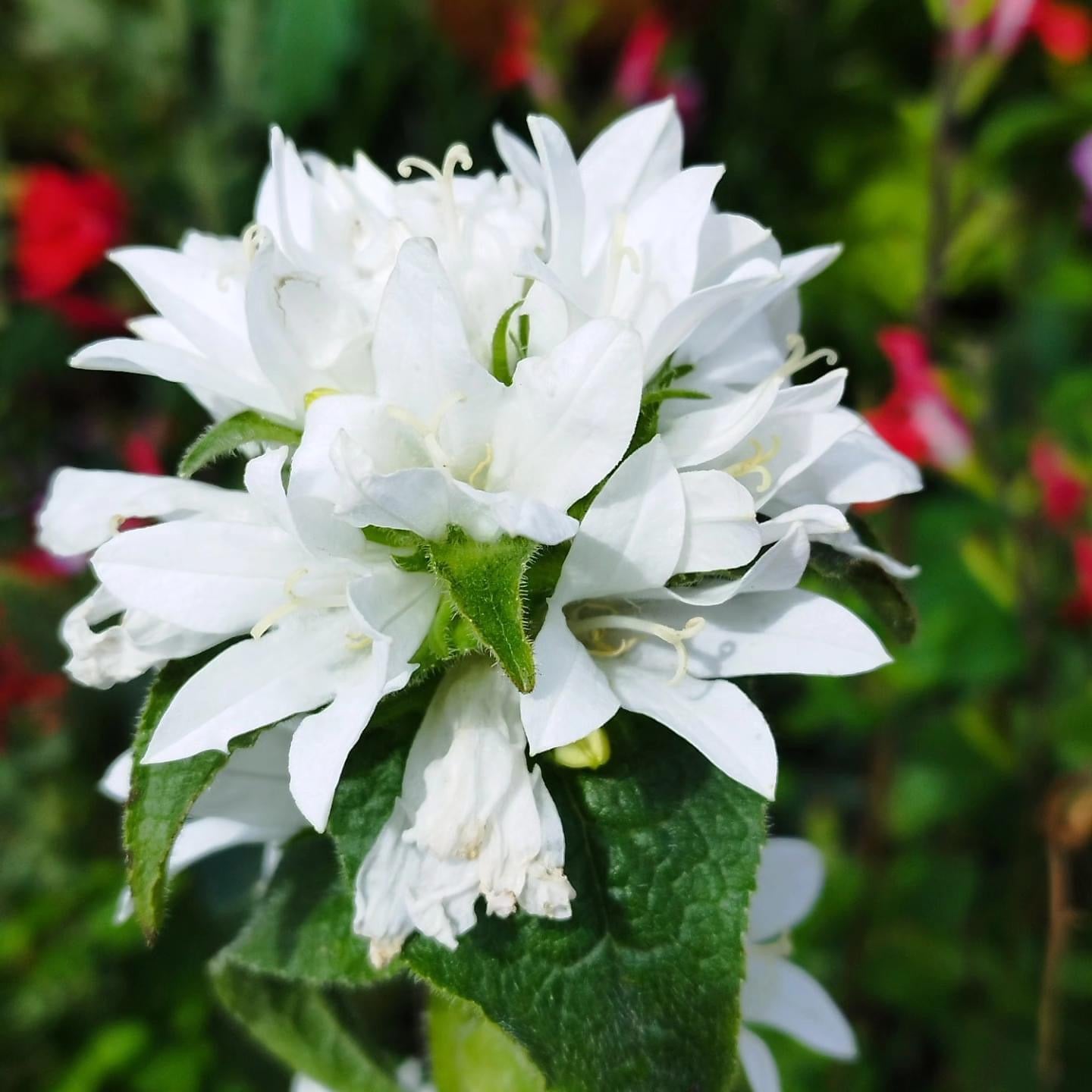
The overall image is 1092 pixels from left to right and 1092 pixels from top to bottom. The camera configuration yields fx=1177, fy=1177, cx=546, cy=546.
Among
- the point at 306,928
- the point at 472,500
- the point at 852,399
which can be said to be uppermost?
the point at 472,500

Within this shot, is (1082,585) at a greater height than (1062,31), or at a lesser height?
lesser

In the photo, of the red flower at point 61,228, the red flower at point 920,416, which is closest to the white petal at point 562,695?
the red flower at point 920,416

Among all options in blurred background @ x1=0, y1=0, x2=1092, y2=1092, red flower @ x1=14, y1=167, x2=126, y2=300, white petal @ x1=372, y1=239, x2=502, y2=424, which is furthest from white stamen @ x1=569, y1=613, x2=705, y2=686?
red flower @ x1=14, y1=167, x2=126, y2=300

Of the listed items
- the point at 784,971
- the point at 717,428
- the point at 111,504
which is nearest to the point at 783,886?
the point at 784,971

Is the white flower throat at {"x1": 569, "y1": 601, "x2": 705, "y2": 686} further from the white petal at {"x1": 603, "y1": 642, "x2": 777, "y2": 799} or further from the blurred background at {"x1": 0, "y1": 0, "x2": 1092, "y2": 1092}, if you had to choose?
the blurred background at {"x1": 0, "y1": 0, "x2": 1092, "y2": 1092}

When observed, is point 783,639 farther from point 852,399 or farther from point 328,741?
point 852,399

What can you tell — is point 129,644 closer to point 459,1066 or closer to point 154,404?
point 459,1066

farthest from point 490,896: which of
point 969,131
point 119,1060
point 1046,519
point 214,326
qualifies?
point 969,131
